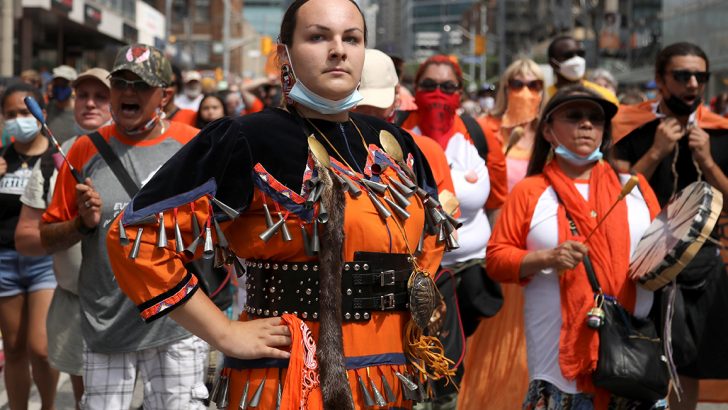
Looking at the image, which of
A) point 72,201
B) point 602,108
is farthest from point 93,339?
point 602,108

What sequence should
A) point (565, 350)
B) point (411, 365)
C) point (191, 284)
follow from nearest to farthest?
point (191, 284) → point (411, 365) → point (565, 350)

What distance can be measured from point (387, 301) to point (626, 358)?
6.29 feet

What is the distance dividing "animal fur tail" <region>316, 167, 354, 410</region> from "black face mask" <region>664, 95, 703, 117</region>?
3734 mm

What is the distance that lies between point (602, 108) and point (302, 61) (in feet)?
8.24

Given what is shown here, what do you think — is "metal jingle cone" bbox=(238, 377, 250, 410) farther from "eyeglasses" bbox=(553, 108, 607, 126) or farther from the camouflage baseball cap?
"eyeglasses" bbox=(553, 108, 607, 126)

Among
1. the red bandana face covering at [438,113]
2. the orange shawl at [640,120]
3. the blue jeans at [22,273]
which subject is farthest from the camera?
the blue jeans at [22,273]

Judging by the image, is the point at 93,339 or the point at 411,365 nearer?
the point at 411,365

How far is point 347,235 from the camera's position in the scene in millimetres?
3215

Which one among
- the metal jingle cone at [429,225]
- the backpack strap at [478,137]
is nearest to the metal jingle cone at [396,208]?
the metal jingle cone at [429,225]

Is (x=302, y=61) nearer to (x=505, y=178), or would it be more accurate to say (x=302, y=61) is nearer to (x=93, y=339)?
(x=93, y=339)

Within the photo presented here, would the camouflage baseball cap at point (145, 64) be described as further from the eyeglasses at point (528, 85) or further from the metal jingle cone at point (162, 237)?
the eyeglasses at point (528, 85)

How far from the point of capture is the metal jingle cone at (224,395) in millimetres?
3281

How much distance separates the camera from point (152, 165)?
16.8 ft

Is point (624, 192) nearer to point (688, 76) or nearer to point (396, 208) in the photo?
point (688, 76)
